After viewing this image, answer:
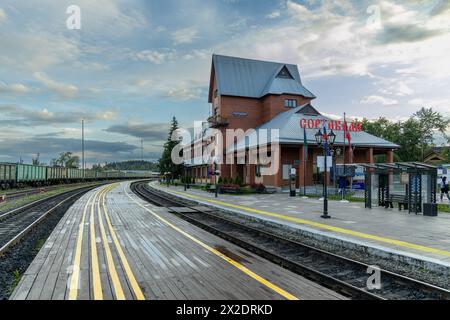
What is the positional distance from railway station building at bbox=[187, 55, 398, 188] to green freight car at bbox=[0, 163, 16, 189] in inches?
987

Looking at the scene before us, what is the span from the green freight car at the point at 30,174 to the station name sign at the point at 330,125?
37.0 metres

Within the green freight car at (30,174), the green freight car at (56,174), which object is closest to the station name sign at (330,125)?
the green freight car at (30,174)

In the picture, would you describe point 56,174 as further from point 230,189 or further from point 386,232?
point 386,232

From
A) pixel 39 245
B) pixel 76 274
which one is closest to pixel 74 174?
pixel 39 245

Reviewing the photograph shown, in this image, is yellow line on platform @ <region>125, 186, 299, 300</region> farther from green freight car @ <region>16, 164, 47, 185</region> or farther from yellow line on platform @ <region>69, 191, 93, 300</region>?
green freight car @ <region>16, 164, 47, 185</region>

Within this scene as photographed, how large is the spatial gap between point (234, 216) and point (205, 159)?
3461 cm

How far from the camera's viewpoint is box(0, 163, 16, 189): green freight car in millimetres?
38537

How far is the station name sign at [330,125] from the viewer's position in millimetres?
35062

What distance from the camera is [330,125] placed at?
35750 millimetres

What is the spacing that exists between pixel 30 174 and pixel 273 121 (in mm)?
35231

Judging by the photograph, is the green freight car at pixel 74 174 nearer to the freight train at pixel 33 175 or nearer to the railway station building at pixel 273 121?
the freight train at pixel 33 175

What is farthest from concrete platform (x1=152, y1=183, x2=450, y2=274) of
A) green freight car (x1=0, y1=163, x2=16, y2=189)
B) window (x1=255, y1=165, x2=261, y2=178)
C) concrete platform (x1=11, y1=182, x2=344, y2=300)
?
green freight car (x1=0, y1=163, x2=16, y2=189)
